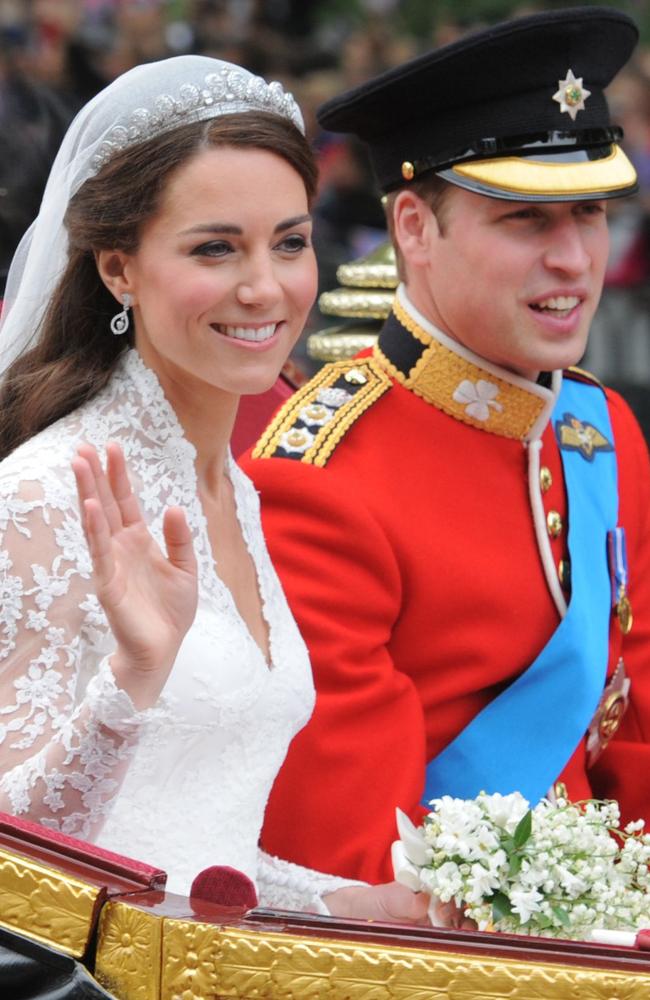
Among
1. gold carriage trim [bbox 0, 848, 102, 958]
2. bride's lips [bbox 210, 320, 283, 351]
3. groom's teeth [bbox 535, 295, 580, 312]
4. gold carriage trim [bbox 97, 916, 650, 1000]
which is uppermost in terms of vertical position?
groom's teeth [bbox 535, 295, 580, 312]

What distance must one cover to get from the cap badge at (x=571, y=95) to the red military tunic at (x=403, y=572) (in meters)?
0.36

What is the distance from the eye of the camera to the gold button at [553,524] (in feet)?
8.57

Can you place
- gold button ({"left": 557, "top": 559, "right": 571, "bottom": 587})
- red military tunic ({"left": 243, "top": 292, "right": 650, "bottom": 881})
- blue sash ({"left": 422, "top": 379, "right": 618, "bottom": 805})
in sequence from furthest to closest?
gold button ({"left": 557, "top": 559, "right": 571, "bottom": 587}), blue sash ({"left": 422, "top": 379, "right": 618, "bottom": 805}), red military tunic ({"left": 243, "top": 292, "right": 650, "bottom": 881})

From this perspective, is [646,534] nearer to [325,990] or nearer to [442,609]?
[442,609]

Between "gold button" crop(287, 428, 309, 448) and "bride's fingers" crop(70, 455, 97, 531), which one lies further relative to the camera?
"gold button" crop(287, 428, 309, 448)

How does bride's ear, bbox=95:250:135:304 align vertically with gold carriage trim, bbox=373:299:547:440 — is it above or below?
below

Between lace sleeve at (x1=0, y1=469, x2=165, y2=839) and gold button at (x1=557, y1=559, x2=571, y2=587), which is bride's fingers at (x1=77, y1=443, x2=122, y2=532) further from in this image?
gold button at (x1=557, y1=559, x2=571, y2=587)

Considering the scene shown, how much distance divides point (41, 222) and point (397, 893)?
0.87 metres

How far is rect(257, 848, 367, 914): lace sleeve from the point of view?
223cm

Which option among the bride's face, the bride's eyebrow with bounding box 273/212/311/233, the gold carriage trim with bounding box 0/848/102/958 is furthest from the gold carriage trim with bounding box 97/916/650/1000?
the bride's eyebrow with bounding box 273/212/311/233

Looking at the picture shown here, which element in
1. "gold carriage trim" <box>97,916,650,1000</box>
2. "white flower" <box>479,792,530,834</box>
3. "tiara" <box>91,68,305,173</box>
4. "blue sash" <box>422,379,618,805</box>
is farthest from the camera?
"blue sash" <box>422,379,618,805</box>

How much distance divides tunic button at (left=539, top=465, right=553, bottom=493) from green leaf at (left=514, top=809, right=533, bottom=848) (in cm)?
84

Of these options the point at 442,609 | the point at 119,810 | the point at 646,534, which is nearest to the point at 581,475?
the point at 646,534

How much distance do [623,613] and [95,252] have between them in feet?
3.44
